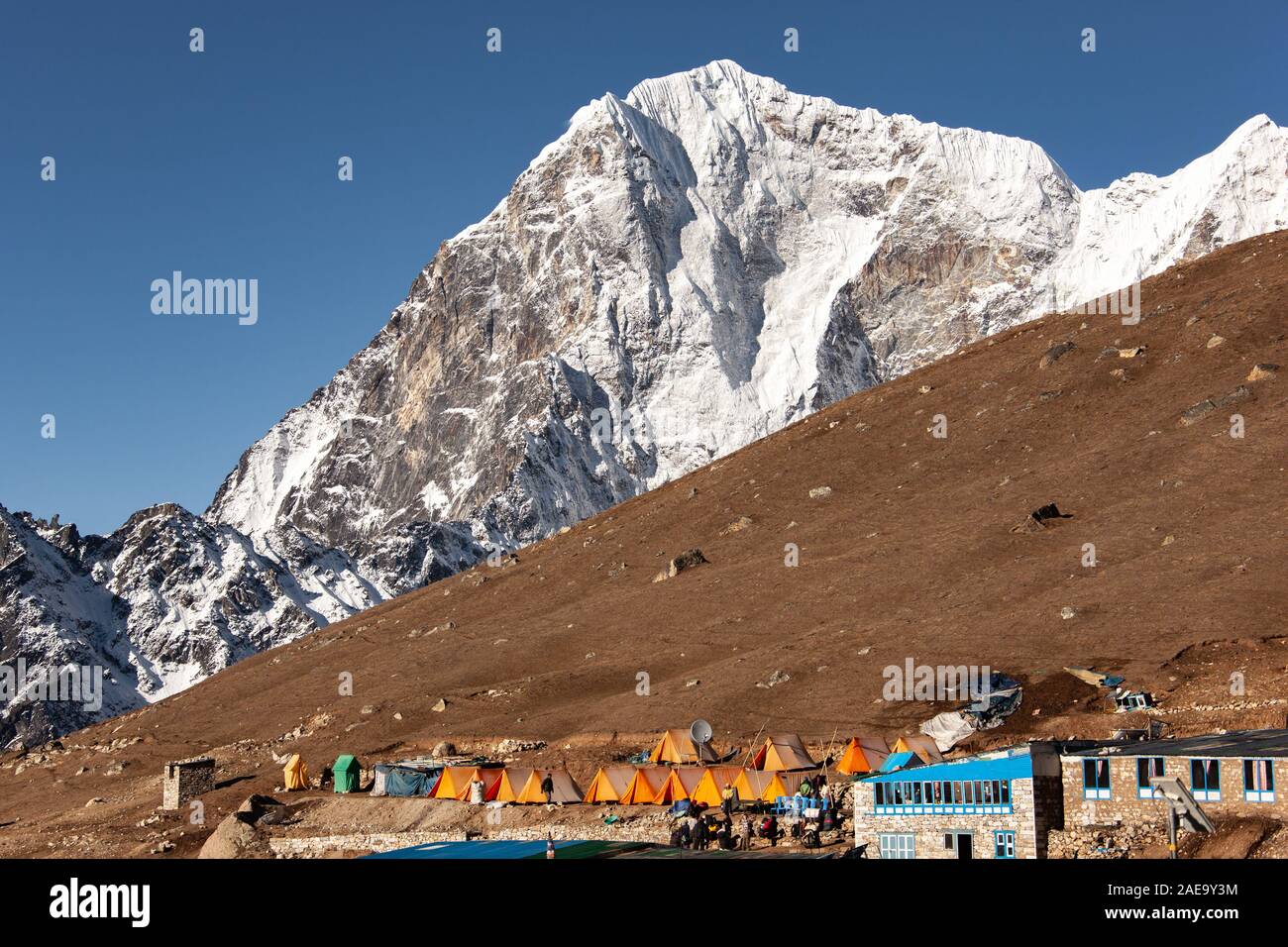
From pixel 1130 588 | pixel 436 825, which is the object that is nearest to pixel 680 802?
pixel 436 825

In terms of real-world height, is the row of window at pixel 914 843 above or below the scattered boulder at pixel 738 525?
below

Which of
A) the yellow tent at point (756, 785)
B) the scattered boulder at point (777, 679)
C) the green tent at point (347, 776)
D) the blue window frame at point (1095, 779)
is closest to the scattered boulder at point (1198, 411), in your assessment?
the scattered boulder at point (777, 679)

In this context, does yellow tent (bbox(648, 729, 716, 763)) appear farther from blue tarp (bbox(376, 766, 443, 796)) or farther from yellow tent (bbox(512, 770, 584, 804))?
blue tarp (bbox(376, 766, 443, 796))

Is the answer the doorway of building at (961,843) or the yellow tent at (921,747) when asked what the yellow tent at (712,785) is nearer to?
the yellow tent at (921,747)

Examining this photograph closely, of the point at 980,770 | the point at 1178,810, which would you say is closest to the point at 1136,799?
the point at 1178,810

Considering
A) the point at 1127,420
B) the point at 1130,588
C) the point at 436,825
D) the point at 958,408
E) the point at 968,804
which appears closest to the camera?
the point at 968,804

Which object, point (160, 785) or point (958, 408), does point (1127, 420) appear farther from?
point (160, 785)

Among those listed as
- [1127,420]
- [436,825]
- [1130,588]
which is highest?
[1127,420]
